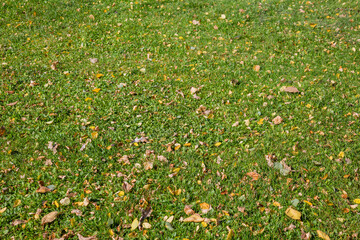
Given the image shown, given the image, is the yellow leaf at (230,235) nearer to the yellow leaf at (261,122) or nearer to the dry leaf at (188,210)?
the dry leaf at (188,210)

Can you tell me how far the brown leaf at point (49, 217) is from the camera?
300 cm

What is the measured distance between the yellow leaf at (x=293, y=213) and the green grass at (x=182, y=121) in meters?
0.05

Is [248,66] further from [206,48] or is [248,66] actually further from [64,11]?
[64,11]

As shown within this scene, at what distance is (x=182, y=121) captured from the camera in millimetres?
4242

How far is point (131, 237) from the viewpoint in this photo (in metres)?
2.87

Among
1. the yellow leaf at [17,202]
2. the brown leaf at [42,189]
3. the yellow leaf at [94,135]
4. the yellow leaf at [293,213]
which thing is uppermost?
the yellow leaf at [17,202]

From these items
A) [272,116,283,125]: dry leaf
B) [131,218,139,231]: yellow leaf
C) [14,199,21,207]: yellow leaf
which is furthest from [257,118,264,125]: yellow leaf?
[14,199,21,207]: yellow leaf

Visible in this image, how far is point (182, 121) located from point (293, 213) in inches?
74.7

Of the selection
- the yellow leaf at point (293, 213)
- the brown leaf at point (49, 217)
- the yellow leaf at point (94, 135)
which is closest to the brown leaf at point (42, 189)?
the brown leaf at point (49, 217)

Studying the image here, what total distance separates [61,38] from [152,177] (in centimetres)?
445

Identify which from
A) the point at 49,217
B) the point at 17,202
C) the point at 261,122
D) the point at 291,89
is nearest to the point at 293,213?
the point at 261,122

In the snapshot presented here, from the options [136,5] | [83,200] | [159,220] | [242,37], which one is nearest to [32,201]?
[83,200]

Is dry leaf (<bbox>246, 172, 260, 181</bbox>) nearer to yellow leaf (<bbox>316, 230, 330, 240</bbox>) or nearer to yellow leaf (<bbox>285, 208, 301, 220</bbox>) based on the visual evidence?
yellow leaf (<bbox>285, 208, 301, 220</bbox>)

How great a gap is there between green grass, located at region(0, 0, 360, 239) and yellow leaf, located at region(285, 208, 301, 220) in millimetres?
47
